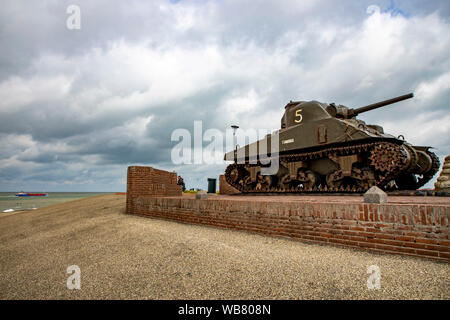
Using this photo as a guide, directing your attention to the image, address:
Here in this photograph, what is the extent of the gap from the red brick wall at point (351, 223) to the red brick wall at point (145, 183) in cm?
335

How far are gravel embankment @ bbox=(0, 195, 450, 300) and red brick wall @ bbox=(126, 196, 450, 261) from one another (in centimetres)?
16

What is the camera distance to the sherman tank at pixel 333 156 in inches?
298

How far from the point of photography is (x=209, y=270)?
303cm

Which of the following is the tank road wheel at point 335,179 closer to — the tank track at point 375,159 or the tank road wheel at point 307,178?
the tank track at point 375,159

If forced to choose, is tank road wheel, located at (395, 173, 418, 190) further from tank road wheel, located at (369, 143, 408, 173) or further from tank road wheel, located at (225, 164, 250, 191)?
tank road wheel, located at (225, 164, 250, 191)

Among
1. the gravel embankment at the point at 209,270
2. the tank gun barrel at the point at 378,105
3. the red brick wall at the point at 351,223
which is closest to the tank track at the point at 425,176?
the tank gun barrel at the point at 378,105

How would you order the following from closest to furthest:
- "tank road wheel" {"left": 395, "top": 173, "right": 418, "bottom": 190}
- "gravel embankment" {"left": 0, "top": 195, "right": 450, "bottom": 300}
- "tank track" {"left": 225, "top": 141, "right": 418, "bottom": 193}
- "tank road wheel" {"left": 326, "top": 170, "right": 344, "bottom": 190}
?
"gravel embankment" {"left": 0, "top": 195, "right": 450, "bottom": 300}, "tank track" {"left": 225, "top": 141, "right": 418, "bottom": 193}, "tank road wheel" {"left": 326, "top": 170, "right": 344, "bottom": 190}, "tank road wheel" {"left": 395, "top": 173, "right": 418, "bottom": 190}

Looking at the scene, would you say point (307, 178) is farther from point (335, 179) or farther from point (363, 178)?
point (363, 178)

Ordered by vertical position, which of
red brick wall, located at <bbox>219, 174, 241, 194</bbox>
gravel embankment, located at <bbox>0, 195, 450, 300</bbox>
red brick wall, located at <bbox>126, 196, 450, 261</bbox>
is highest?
red brick wall, located at <bbox>219, 174, 241, 194</bbox>

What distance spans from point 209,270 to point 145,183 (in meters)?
5.65

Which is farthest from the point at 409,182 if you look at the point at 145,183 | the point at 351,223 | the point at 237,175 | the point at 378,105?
the point at 145,183

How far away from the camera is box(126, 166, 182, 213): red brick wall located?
25.6ft

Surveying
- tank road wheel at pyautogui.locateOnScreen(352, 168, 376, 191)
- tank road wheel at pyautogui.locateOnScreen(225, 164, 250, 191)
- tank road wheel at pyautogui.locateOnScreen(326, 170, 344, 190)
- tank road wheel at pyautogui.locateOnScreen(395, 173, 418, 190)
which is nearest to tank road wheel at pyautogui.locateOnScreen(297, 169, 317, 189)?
tank road wheel at pyautogui.locateOnScreen(326, 170, 344, 190)
